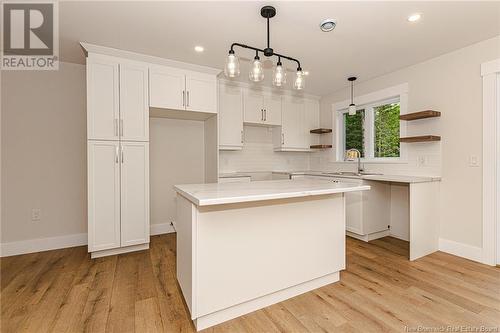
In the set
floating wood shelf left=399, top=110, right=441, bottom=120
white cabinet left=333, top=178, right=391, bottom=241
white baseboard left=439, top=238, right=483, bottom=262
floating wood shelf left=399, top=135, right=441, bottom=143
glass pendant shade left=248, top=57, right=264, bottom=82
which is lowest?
white baseboard left=439, top=238, right=483, bottom=262

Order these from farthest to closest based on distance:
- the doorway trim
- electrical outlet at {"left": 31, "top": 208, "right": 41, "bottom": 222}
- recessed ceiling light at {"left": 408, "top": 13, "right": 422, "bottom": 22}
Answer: electrical outlet at {"left": 31, "top": 208, "right": 41, "bottom": 222} → the doorway trim → recessed ceiling light at {"left": 408, "top": 13, "right": 422, "bottom": 22}

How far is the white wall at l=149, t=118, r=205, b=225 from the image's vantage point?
3.60 meters

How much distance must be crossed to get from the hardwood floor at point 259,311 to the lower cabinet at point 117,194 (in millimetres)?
263

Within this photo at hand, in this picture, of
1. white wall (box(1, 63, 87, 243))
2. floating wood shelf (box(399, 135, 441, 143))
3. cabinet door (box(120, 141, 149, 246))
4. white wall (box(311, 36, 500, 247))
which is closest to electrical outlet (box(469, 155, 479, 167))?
white wall (box(311, 36, 500, 247))

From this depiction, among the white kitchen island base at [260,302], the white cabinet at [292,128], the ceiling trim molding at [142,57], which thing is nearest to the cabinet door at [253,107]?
the white cabinet at [292,128]

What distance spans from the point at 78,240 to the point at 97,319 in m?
1.87

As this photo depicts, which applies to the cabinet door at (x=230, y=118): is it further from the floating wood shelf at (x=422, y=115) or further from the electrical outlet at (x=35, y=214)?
the electrical outlet at (x=35, y=214)

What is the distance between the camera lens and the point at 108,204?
9.02 ft

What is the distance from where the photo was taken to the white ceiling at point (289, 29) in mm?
1992

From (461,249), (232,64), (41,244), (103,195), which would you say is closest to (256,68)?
(232,64)

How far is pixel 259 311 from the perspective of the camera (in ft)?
5.76

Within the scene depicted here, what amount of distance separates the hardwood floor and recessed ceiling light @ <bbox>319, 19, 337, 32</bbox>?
7.74 feet

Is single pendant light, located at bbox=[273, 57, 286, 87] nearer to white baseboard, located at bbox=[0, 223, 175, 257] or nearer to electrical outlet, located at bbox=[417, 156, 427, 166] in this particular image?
electrical outlet, located at bbox=[417, 156, 427, 166]

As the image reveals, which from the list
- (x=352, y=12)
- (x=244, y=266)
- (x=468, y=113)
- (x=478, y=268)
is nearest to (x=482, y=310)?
(x=478, y=268)
